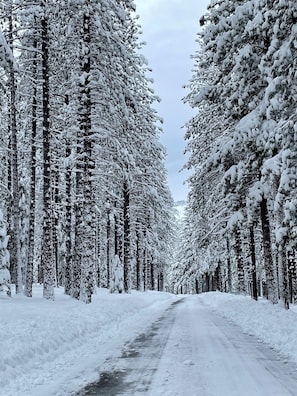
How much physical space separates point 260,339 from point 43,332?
17.8ft

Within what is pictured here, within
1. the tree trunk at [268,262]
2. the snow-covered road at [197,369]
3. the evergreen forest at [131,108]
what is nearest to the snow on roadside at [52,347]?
the snow-covered road at [197,369]

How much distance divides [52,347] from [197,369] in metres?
3.32

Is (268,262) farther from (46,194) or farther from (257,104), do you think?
(46,194)

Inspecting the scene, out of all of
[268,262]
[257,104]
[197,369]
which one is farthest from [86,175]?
[197,369]

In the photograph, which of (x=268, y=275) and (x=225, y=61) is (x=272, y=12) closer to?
(x=225, y=61)

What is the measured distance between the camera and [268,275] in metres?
18.1

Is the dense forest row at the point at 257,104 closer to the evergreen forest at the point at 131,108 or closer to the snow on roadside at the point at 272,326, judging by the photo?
the evergreen forest at the point at 131,108

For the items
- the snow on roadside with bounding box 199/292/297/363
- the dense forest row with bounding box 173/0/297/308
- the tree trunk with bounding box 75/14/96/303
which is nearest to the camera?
the snow on roadside with bounding box 199/292/297/363

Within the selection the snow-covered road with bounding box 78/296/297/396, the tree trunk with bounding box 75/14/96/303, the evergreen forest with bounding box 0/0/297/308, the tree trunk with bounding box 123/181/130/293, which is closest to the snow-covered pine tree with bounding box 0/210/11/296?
the evergreen forest with bounding box 0/0/297/308

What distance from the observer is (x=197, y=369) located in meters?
7.00

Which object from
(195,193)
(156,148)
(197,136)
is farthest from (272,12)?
(156,148)

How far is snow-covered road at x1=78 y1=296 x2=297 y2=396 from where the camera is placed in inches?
227

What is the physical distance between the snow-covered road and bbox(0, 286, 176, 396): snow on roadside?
0.48 m

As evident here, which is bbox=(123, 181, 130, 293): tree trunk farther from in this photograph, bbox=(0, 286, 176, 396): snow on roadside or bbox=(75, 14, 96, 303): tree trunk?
bbox=(0, 286, 176, 396): snow on roadside
